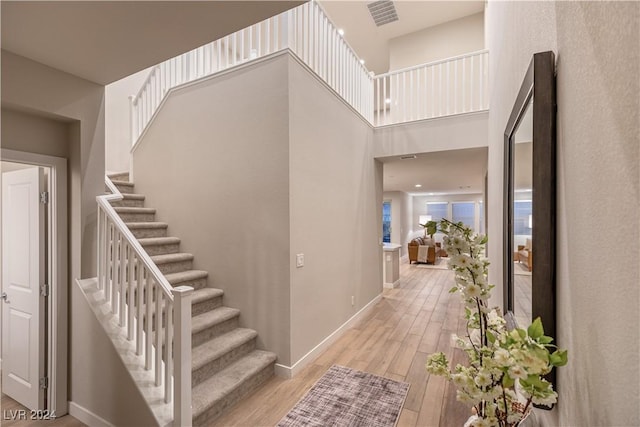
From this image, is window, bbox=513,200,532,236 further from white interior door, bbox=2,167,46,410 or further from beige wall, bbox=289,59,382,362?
white interior door, bbox=2,167,46,410

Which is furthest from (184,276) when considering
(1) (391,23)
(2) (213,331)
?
(1) (391,23)

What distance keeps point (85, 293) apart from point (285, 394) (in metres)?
1.83

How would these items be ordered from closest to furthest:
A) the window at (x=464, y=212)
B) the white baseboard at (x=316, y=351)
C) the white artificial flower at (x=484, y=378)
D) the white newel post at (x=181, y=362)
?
the white artificial flower at (x=484, y=378) < the white newel post at (x=181, y=362) < the white baseboard at (x=316, y=351) < the window at (x=464, y=212)

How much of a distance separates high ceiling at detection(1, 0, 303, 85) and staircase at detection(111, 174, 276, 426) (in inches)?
74.4

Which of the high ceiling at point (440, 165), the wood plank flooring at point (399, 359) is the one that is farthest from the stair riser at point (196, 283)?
the high ceiling at point (440, 165)

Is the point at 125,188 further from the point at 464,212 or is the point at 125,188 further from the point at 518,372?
the point at 464,212

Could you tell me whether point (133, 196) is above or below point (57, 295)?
above

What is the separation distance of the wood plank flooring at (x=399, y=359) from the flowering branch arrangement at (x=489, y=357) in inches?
65.4

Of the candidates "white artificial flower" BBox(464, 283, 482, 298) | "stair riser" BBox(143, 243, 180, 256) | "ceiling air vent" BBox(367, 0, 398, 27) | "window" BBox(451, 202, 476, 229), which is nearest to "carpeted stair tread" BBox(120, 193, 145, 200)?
"stair riser" BBox(143, 243, 180, 256)

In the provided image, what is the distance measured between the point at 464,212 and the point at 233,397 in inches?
498

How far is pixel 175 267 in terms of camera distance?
10.8ft

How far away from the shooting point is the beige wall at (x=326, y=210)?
299 centimetres

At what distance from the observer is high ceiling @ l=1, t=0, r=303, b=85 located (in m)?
1.50

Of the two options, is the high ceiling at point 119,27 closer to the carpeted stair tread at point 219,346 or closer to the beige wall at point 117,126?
the carpeted stair tread at point 219,346
